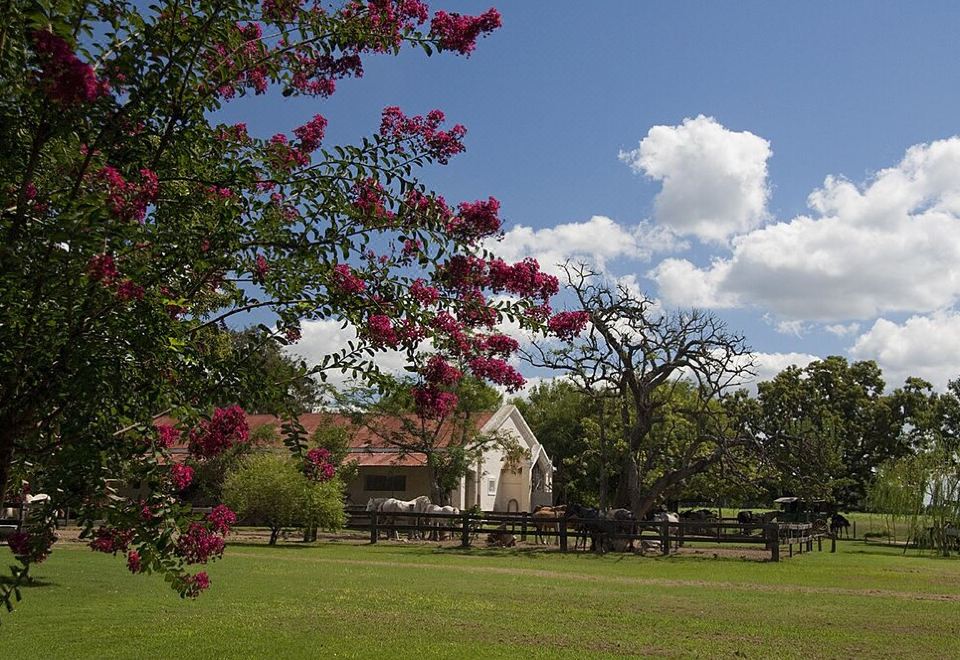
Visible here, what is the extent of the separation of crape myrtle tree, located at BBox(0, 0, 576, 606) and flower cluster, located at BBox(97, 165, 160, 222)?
1 cm

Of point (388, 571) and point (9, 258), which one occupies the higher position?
point (9, 258)

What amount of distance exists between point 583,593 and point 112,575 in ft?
29.5

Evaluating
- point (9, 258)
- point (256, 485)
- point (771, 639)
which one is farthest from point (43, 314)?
point (256, 485)

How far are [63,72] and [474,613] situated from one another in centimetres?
1043

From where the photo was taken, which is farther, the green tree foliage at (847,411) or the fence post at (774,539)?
the green tree foliage at (847,411)

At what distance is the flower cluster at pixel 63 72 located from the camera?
343 cm

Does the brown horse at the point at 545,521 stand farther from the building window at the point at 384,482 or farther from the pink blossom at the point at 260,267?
the pink blossom at the point at 260,267

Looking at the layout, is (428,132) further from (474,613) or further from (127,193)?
(474,613)

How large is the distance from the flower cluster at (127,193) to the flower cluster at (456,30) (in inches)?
94.3

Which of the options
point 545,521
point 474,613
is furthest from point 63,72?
point 545,521

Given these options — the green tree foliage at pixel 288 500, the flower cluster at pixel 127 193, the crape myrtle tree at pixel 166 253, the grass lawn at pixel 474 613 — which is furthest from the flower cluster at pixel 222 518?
the green tree foliage at pixel 288 500

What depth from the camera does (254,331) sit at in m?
4.93

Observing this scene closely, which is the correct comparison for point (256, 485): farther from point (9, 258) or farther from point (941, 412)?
point (941, 412)

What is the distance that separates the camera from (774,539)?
80.8ft
